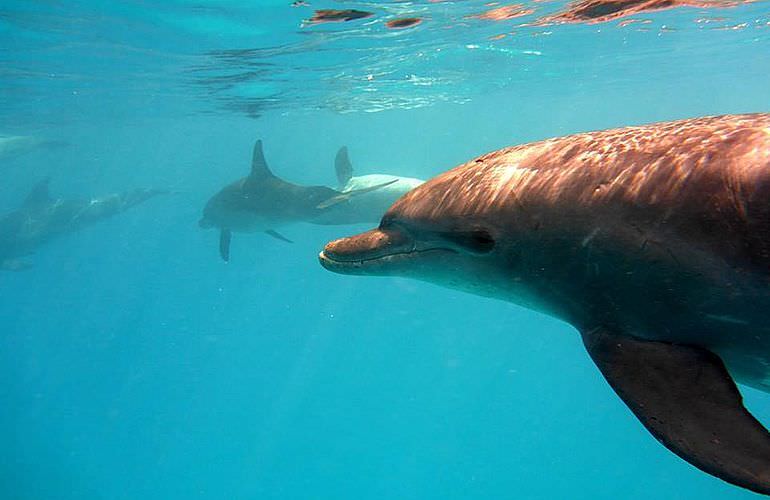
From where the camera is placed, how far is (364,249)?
13.0ft

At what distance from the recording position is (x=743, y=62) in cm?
3534

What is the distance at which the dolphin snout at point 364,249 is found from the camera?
12.8 feet

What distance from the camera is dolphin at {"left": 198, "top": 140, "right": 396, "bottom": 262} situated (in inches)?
582

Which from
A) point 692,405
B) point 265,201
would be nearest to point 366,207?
point 265,201

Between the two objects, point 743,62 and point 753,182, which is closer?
point 753,182

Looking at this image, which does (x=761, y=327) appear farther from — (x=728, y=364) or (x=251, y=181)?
(x=251, y=181)

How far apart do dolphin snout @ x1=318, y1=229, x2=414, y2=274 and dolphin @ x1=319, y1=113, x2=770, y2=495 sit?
0.16 metres

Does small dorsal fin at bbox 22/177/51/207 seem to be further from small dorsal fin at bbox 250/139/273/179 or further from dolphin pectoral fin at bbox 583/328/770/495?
dolphin pectoral fin at bbox 583/328/770/495

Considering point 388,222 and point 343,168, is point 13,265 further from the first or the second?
point 388,222

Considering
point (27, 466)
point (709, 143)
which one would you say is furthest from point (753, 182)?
point (27, 466)

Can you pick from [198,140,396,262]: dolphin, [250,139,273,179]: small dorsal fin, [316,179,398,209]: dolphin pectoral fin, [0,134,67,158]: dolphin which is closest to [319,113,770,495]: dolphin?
[316,179,398,209]: dolphin pectoral fin

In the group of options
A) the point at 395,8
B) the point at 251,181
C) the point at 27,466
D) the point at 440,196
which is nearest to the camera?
the point at 440,196

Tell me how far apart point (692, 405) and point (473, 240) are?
4.76ft

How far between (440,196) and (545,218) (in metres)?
0.84
